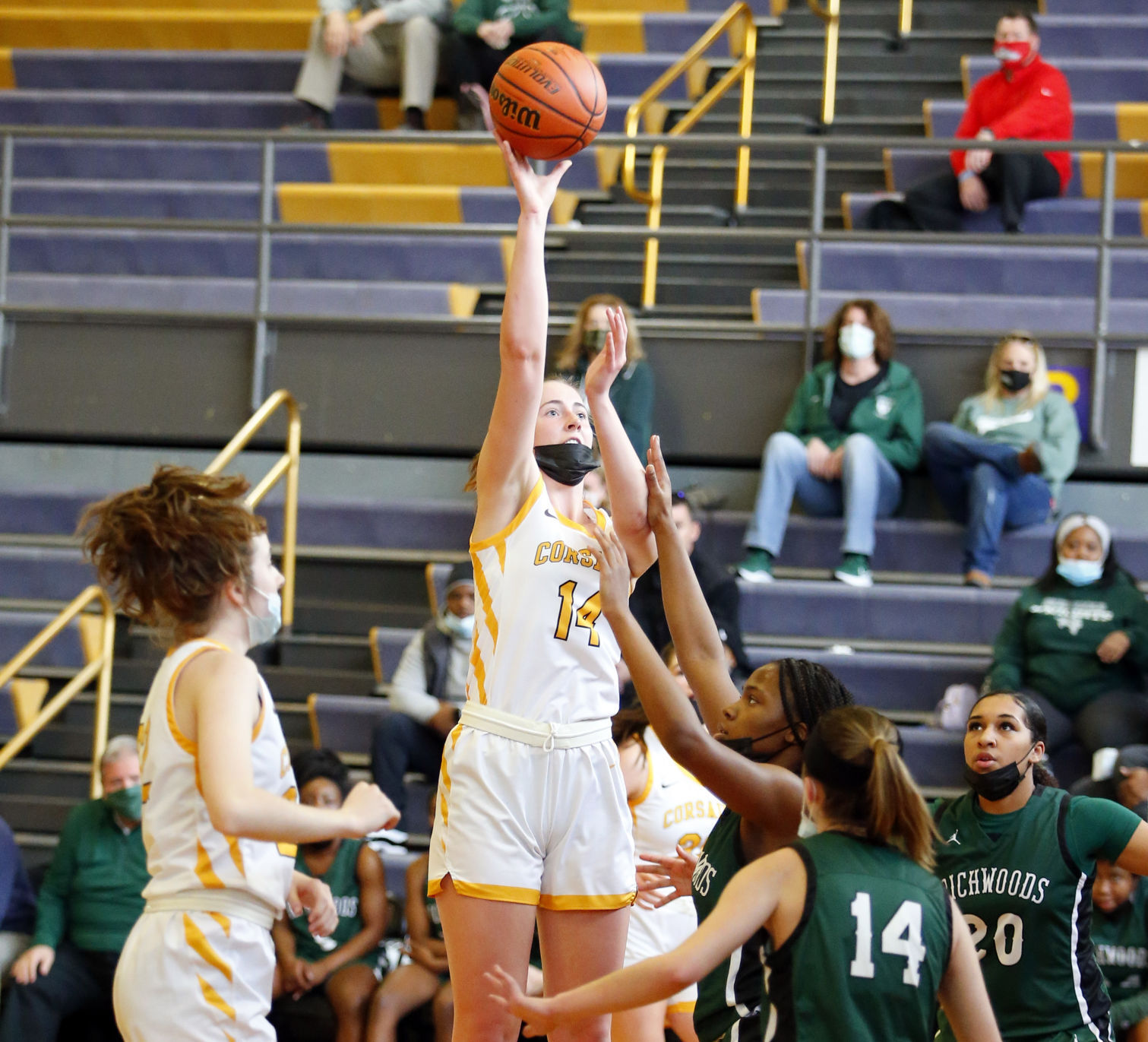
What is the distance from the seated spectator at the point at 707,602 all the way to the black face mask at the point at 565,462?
276cm

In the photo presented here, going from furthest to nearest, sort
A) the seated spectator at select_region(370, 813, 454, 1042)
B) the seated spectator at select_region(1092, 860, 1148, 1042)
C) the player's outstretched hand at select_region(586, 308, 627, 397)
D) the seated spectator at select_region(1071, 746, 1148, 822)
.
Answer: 1. the seated spectator at select_region(370, 813, 454, 1042)
2. the seated spectator at select_region(1071, 746, 1148, 822)
3. the seated spectator at select_region(1092, 860, 1148, 1042)
4. the player's outstretched hand at select_region(586, 308, 627, 397)

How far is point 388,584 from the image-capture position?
748 centimetres

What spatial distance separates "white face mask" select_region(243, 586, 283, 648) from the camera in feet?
9.67

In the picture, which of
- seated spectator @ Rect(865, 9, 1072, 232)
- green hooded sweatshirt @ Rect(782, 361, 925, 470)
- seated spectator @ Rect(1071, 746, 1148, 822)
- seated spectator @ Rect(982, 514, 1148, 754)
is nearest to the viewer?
seated spectator @ Rect(1071, 746, 1148, 822)

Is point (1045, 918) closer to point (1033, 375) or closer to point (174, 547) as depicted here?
point (174, 547)

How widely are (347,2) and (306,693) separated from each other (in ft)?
14.5

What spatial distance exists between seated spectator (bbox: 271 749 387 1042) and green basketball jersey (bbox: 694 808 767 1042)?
2.63m

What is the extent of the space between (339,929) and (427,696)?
1021 millimetres

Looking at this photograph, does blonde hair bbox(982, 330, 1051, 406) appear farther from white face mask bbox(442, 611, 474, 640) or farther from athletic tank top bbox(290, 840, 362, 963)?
athletic tank top bbox(290, 840, 362, 963)

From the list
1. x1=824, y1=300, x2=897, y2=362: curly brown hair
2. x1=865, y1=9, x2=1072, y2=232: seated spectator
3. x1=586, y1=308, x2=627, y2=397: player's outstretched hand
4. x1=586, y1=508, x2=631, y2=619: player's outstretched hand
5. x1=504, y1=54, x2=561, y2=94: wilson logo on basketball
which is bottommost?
x1=586, y1=508, x2=631, y2=619: player's outstretched hand

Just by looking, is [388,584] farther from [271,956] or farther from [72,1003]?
[271,956]

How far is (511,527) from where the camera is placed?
2.99m

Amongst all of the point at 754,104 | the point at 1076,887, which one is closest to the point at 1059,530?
the point at 1076,887

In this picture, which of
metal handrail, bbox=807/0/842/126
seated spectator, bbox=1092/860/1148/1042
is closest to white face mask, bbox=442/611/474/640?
seated spectator, bbox=1092/860/1148/1042
